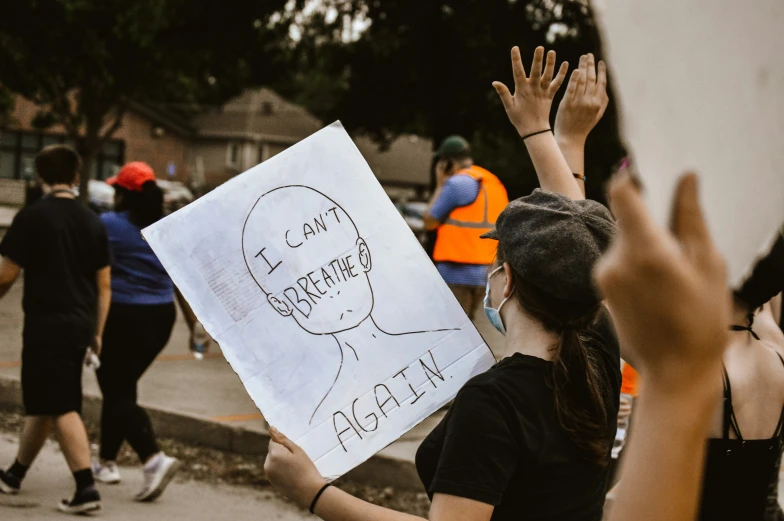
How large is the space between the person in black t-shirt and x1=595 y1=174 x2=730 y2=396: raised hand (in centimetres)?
483

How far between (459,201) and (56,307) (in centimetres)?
260

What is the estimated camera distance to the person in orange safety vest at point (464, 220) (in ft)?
21.0

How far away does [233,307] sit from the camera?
2.02 m

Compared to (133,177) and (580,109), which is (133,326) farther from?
(580,109)

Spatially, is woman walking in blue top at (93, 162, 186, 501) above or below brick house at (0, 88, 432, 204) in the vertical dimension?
below

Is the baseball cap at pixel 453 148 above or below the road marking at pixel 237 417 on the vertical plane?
above

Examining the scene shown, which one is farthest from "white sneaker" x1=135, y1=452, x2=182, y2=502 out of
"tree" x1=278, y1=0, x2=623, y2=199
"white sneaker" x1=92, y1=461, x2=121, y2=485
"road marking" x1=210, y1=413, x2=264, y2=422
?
"tree" x1=278, y1=0, x2=623, y2=199

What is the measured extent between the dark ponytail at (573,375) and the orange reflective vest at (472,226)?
4.47 meters

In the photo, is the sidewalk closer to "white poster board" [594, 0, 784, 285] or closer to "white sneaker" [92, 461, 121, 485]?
"white sneaker" [92, 461, 121, 485]

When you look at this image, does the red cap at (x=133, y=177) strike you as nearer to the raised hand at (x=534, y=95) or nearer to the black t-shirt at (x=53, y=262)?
the black t-shirt at (x=53, y=262)

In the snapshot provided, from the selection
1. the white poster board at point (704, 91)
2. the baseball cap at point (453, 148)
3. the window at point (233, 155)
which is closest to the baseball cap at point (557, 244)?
the white poster board at point (704, 91)

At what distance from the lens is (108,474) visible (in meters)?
5.69

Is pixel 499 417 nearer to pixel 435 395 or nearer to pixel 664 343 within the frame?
pixel 435 395

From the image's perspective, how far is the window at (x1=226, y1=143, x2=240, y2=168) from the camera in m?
68.1
